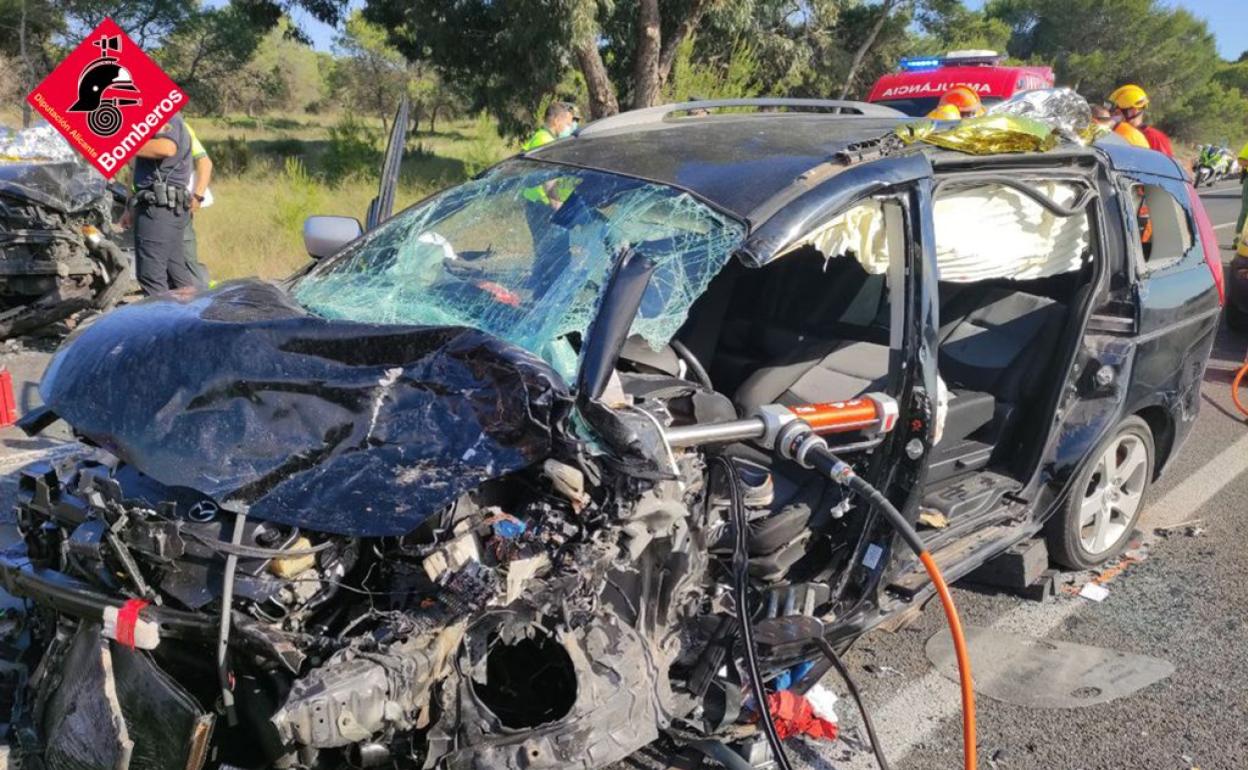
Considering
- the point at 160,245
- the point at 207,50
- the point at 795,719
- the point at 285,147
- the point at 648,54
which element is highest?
the point at 207,50

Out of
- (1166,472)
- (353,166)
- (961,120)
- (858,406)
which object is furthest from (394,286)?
(353,166)

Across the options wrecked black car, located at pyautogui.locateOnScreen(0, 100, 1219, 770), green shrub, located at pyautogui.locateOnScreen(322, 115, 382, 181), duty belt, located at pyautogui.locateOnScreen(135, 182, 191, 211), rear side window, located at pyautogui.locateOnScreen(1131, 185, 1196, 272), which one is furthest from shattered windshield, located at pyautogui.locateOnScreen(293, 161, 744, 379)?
green shrub, located at pyautogui.locateOnScreen(322, 115, 382, 181)

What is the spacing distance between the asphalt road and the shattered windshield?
137 cm

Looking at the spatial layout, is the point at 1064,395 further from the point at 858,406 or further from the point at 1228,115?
the point at 1228,115

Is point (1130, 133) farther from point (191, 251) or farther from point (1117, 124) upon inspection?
point (191, 251)

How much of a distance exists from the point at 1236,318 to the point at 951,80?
4.44 meters

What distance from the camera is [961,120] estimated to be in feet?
10.8

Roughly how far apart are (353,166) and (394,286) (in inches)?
627

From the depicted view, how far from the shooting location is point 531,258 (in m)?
2.91

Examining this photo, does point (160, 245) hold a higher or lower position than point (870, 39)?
lower

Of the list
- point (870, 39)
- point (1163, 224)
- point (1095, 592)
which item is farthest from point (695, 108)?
point (870, 39)

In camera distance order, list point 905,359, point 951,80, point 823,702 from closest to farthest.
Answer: point 905,359
point 823,702
point 951,80

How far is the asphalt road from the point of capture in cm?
299

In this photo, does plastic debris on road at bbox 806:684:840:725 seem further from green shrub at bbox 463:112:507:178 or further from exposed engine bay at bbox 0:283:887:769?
green shrub at bbox 463:112:507:178
